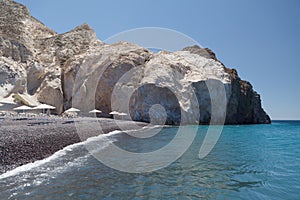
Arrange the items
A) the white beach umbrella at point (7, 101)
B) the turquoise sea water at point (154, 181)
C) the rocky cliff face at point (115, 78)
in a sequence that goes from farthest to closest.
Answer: the rocky cliff face at point (115, 78) < the white beach umbrella at point (7, 101) < the turquoise sea water at point (154, 181)

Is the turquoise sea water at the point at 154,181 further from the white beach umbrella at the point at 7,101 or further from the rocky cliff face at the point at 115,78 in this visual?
the white beach umbrella at the point at 7,101

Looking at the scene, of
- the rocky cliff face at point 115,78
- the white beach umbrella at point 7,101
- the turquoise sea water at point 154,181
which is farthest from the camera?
the rocky cliff face at point 115,78

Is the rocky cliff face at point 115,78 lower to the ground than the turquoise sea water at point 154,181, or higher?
higher

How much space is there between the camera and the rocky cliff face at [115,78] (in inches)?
1458

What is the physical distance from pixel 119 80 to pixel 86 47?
700 inches

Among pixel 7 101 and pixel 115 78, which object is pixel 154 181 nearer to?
pixel 7 101

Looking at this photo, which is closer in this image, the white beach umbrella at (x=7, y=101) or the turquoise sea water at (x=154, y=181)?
the turquoise sea water at (x=154, y=181)

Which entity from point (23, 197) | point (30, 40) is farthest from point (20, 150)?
point (30, 40)

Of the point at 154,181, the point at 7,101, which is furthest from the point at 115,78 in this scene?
the point at 154,181

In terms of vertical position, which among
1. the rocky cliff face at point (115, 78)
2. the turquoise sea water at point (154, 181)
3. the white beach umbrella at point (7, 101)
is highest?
the rocky cliff face at point (115, 78)

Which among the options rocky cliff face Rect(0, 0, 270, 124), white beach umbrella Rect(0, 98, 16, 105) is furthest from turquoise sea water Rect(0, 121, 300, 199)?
white beach umbrella Rect(0, 98, 16, 105)

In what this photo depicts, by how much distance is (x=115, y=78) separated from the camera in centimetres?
4131

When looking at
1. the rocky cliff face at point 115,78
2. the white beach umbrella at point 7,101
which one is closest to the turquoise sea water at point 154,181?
the rocky cliff face at point 115,78

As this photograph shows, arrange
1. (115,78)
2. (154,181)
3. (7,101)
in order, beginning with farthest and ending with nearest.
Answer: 1. (115,78)
2. (7,101)
3. (154,181)
